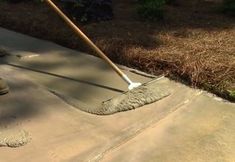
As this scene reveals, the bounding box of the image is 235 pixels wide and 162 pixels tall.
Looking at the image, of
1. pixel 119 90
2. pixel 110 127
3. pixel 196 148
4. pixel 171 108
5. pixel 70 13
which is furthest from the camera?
pixel 70 13

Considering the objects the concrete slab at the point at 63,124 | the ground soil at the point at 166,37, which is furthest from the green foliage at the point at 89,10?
the concrete slab at the point at 63,124

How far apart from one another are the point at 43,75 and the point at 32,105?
64 centimetres

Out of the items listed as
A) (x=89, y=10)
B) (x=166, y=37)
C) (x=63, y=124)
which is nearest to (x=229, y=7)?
(x=166, y=37)

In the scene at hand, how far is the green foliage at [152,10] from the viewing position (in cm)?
571

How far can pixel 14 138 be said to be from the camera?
3.26m

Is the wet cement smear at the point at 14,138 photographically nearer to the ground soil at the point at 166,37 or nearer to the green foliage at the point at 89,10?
the ground soil at the point at 166,37

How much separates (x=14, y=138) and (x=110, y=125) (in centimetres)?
75

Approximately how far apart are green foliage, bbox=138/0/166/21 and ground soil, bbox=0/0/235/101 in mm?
107

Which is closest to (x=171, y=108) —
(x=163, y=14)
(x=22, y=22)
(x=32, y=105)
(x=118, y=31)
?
(x=32, y=105)

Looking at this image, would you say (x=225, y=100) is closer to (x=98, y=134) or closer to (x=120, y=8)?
(x=98, y=134)

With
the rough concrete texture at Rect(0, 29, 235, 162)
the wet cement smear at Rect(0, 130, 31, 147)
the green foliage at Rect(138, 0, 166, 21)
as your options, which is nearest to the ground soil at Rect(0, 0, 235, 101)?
the green foliage at Rect(138, 0, 166, 21)

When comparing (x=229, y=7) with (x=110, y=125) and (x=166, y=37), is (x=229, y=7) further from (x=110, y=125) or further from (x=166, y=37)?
(x=110, y=125)

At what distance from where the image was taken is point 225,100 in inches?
153

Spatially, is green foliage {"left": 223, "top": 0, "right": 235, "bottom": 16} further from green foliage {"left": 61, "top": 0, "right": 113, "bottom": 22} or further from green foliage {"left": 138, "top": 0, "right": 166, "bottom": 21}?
green foliage {"left": 61, "top": 0, "right": 113, "bottom": 22}
